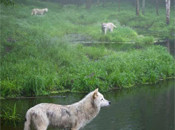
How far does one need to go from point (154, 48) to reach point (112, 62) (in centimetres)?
355

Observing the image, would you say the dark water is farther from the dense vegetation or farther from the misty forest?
the dense vegetation

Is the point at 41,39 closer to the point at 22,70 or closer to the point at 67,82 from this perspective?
the point at 22,70

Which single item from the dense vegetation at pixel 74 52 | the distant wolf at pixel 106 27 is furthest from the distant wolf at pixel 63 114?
the distant wolf at pixel 106 27

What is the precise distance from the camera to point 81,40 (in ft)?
61.9

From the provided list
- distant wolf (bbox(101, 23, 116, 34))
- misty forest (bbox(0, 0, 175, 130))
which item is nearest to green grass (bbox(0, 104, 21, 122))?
misty forest (bbox(0, 0, 175, 130))

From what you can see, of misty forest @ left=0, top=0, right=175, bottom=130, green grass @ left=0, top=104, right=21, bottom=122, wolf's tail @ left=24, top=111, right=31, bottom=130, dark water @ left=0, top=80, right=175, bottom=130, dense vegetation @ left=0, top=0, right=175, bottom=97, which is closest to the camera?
wolf's tail @ left=24, top=111, right=31, bottom=130

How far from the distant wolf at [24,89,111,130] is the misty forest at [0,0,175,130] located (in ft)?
4.63

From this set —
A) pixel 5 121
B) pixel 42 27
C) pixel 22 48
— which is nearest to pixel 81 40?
pixel 42 27

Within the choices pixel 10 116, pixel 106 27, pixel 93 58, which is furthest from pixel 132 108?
pixel 106 27

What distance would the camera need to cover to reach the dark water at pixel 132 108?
937cm

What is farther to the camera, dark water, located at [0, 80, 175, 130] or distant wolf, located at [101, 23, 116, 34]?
distant wolf, located at [101, 23, 116, 34]

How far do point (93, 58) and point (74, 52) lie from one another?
987mm

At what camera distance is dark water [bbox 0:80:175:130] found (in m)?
9.37

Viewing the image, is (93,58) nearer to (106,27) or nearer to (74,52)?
(74,52)
